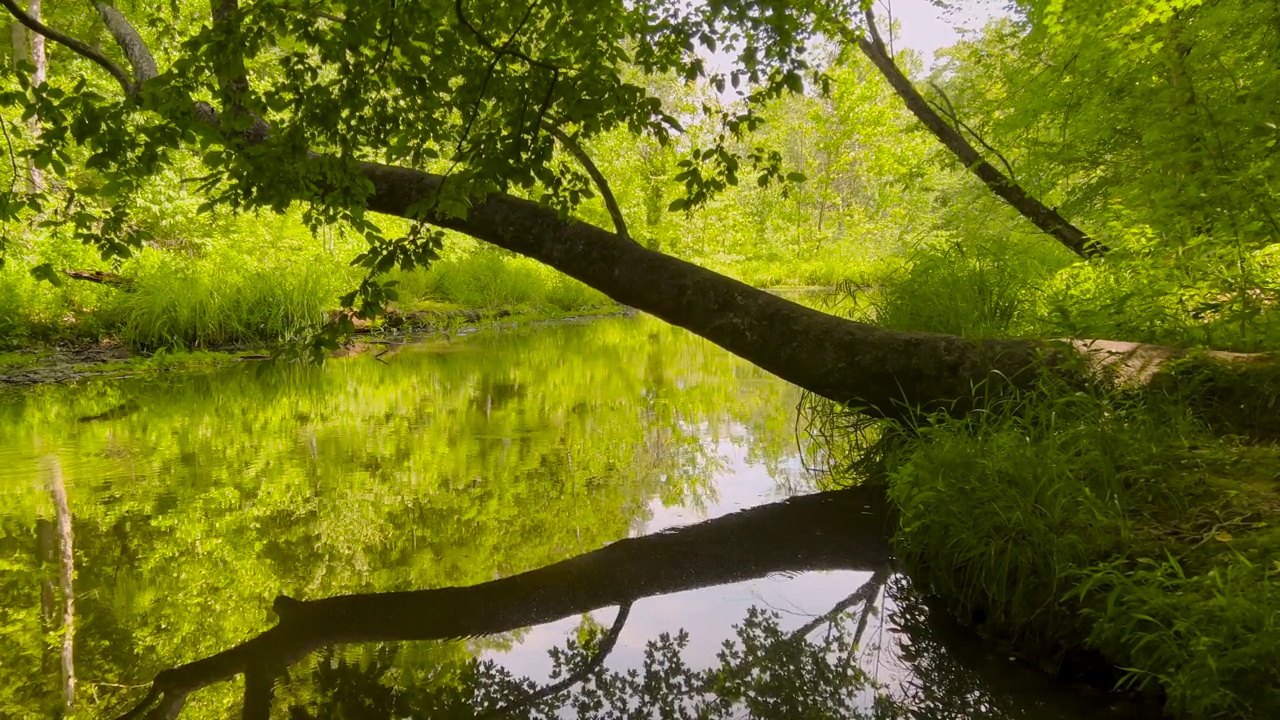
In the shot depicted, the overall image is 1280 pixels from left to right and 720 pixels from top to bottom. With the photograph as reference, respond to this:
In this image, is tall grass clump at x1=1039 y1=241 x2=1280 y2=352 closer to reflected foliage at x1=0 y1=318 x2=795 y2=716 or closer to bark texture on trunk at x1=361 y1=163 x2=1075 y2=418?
bark texture on trunk at x1=361 y1=163 x2=1075 y2=418

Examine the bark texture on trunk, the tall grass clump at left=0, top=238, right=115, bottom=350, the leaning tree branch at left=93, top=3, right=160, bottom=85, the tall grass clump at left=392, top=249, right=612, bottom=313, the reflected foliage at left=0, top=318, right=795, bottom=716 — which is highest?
the leaning tree branch at left=93, top=3, right=160, bottom=85

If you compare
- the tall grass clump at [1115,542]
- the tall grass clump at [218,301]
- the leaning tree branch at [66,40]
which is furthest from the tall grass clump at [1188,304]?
the tall grass clump at [218,301]

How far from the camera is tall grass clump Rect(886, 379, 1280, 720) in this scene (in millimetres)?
1639

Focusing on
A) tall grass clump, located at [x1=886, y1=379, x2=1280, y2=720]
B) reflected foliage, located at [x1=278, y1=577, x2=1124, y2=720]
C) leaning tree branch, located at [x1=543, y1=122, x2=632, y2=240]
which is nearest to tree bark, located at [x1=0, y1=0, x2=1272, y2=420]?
leaning tree branch, located at [x1=543, y1=122, x2=632, y2=240]

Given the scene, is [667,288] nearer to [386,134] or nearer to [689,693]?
[386,134]

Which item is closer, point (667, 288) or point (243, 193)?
point (243, 193)

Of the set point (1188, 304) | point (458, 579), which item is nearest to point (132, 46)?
point (458, 579)

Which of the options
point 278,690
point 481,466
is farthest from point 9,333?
point 278,690

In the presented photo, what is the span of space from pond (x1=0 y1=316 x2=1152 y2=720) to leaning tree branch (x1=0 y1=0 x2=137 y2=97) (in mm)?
2129

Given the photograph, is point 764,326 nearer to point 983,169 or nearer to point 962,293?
point 962,293

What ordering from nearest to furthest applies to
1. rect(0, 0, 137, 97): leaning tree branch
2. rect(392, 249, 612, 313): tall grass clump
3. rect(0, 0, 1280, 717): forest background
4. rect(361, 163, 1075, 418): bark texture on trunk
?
rect(0, 0, 1280, 717): forest background → rect(0, 0, 137, 97): leaning tree branch → rect(361, 163, 1075, 418): bark texture on trunk → rect(392, 249, 612, 313): tall grass clump

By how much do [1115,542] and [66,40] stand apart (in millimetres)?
4885

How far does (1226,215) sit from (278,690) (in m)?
4.53

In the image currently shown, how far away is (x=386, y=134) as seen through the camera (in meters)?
3.48
